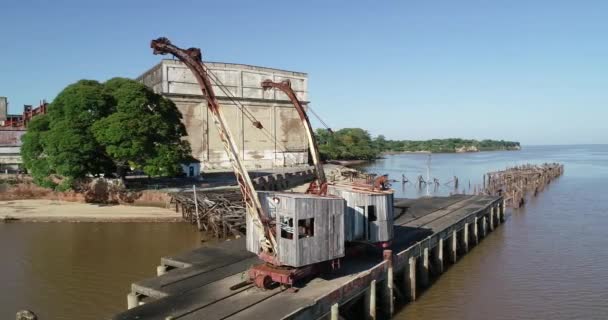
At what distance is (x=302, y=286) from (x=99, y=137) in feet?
89.9

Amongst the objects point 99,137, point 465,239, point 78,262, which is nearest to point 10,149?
point 99,137

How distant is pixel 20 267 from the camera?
23.5 m

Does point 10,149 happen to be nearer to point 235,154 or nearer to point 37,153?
point 37,153

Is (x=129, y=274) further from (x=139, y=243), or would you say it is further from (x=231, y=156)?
(x=231, y=156)

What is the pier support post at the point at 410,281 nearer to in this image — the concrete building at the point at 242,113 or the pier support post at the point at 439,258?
the pier support post at the point at 439,258

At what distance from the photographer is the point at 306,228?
1502 centimetres

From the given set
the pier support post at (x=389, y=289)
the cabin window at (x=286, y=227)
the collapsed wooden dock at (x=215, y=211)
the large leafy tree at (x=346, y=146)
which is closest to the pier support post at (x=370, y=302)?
the pier support post at (x=389, y=289)

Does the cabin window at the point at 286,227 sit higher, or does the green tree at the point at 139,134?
the green tree at the point at 139,134

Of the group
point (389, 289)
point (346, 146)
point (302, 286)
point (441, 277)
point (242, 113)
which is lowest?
point (441, 277)

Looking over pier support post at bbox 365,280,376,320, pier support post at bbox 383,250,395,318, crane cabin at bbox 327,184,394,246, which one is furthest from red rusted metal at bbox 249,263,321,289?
pier support post at bbox 383,250,395,318

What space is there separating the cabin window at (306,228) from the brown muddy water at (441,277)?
5.66m

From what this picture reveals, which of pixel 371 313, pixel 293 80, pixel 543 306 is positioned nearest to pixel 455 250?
pixel 543 306

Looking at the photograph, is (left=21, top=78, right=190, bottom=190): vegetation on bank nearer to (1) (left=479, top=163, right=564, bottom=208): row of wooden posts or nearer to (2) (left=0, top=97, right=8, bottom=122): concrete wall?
(1) (left=479, top=163, right=564, bottom=208): row of wooden posts

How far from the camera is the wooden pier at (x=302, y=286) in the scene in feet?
43.5
